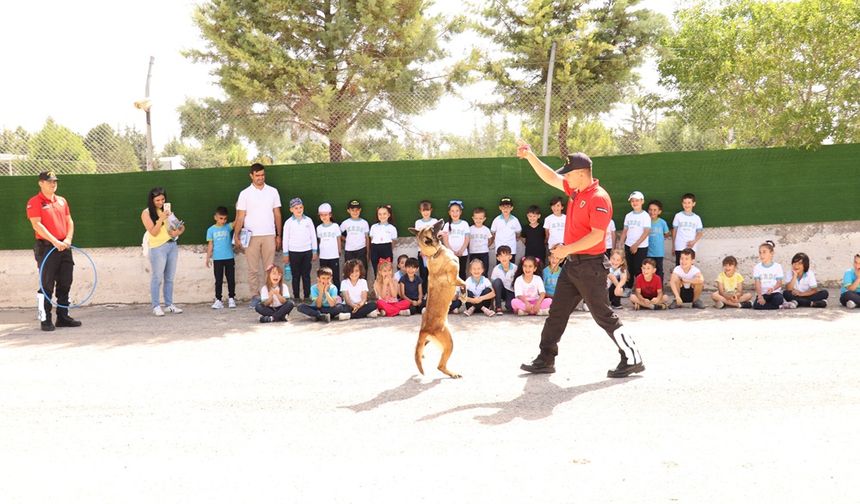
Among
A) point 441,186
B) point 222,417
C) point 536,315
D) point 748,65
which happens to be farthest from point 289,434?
point 748,65

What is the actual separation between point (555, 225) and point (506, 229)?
720mm

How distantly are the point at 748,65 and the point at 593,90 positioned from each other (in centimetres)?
343

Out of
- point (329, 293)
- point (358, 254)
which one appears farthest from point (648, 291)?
point (329, 293)

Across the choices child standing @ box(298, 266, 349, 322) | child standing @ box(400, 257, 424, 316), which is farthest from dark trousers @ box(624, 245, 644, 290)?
child standing @ box(298, 266, 349, 322)

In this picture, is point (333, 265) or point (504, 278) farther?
point (333, 265)

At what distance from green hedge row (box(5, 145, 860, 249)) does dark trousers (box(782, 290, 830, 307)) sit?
1869 mm

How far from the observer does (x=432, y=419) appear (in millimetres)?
5414

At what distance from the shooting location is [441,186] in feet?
39.3

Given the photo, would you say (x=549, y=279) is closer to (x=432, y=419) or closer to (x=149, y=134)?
(x=432, y=419)

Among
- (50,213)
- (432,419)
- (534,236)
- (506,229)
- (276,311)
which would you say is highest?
(50,213)

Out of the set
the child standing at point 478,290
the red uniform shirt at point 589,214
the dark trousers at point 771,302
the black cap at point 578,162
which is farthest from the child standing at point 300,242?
the dark trousers at point 771,302

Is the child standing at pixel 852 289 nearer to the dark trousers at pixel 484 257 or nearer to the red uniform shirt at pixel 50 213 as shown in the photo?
the dark trousers at pixel 484 257

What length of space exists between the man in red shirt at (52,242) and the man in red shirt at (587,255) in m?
6.68

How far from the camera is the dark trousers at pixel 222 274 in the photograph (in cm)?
1136
